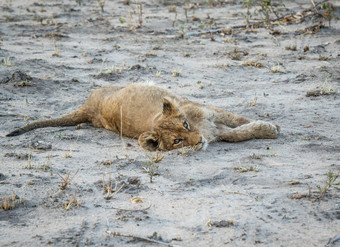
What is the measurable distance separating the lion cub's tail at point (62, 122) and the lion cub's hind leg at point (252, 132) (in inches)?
77.4

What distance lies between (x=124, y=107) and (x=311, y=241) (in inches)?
132

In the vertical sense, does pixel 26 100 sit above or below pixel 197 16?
below

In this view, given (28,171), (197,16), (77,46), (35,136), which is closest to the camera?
(28,171)

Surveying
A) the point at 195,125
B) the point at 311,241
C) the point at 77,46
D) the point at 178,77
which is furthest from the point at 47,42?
the point at 311,241

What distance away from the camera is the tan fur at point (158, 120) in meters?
5.23

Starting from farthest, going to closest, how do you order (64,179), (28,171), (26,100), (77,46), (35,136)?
(77,46) < (26,100) < (35,136) < (28,171) < (64,179)

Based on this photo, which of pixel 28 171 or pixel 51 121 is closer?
pixel 28 171

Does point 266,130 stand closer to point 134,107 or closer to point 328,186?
point 134,107

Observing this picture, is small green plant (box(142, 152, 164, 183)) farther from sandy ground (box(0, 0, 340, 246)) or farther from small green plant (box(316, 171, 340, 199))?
small green plant (box(316, 171, 340, 199))

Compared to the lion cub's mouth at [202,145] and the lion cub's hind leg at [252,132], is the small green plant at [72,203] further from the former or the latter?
the lion cub's hind leg at [252,132]

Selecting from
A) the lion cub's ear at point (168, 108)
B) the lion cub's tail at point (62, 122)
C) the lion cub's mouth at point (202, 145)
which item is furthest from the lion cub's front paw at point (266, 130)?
the lion cub's tail at point (62, 122)

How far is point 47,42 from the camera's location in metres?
10.6

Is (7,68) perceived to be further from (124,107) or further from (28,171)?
(28,171)

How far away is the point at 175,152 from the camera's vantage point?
5.14 meters
